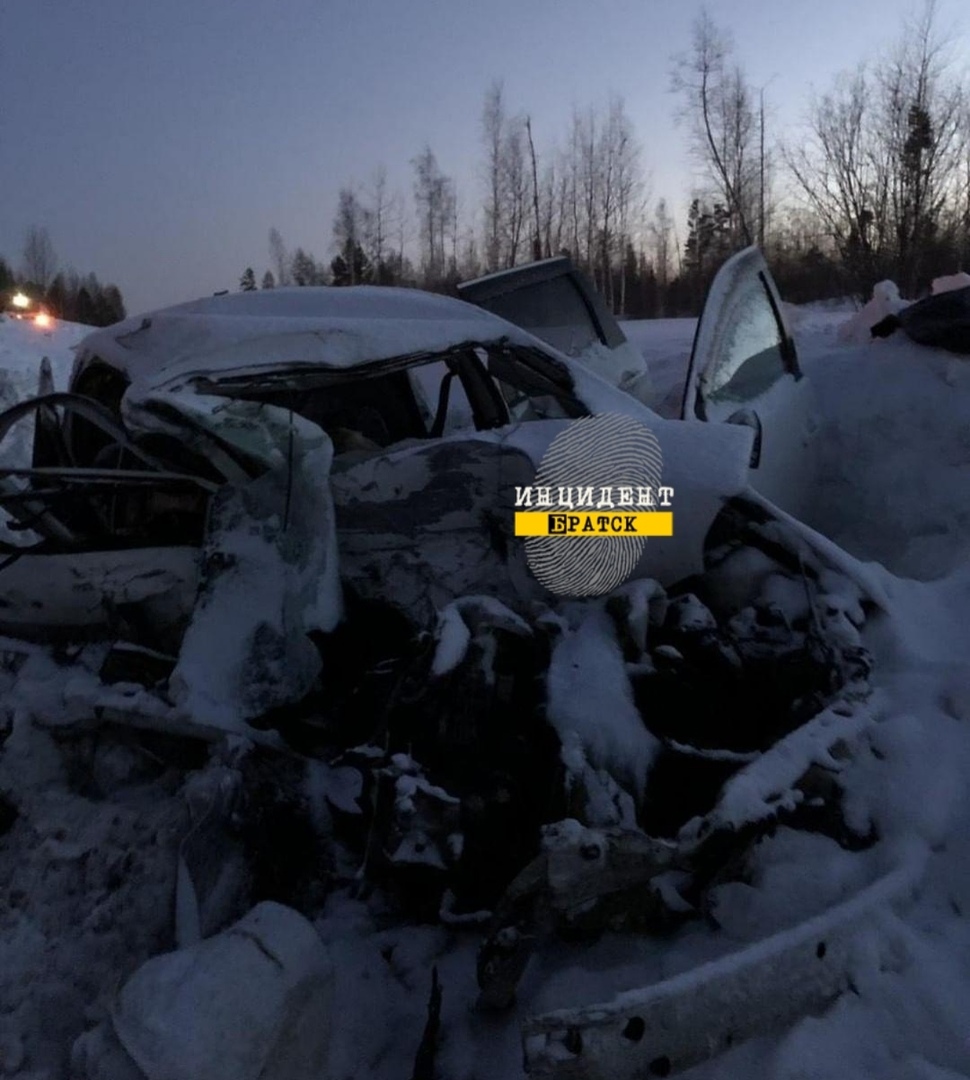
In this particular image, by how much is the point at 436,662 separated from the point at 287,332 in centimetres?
124

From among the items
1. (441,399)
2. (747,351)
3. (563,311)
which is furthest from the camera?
(563,311)

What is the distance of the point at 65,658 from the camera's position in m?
2.83

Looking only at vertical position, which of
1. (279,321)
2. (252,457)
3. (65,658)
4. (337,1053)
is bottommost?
(337,1053)

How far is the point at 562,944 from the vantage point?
6.66ft

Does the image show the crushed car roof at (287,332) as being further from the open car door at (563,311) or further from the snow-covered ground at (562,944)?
the open car door at (563,311)

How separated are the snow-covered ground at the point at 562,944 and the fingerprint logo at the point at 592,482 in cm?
79

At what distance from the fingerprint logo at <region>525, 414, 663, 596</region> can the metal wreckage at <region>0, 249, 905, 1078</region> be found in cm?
6

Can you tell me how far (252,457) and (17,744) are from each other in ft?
3.65

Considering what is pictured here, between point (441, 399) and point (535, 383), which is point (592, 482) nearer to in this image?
point (535, 383)

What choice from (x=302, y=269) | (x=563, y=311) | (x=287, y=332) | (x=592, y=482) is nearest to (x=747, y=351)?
(x=563, y=311)

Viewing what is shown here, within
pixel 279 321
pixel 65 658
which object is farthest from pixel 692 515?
pixel 65 658

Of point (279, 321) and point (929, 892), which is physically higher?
point (279, 321)

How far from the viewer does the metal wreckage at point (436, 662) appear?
1.79 meters

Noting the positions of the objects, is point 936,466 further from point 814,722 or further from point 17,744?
point 17,744
